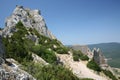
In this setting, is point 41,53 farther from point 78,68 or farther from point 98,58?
point 98,58

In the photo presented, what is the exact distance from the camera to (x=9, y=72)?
10375 millimetres

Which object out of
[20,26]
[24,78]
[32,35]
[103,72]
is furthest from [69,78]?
[20,26]

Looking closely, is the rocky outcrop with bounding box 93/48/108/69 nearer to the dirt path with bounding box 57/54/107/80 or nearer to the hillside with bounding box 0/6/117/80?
the hillside with bounding box 0/6/117/80

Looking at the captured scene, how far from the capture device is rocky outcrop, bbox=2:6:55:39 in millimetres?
51684

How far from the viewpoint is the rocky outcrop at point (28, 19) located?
5168 centimetres

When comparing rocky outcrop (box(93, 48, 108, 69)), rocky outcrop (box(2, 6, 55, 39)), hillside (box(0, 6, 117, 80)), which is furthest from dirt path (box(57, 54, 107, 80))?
rocky outcrop (box(2, 6, 55, 39))

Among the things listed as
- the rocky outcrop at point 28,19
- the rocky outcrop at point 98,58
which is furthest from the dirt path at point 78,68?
the rocky outcrop at point 28,19

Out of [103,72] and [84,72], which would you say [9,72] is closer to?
[84,72]

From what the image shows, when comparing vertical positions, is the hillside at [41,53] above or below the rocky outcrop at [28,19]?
below

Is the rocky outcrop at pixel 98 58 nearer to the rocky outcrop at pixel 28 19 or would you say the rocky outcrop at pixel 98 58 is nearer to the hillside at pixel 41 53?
the hillside at pixel 41 53

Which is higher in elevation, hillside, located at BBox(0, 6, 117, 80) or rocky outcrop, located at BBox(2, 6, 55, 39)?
rocky outcrop, located at BBox(2, 6, 55, 39)

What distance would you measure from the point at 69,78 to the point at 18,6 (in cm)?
4053

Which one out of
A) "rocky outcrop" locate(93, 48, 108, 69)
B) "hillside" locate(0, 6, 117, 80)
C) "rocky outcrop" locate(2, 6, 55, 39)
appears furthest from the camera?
"rocky outcrop" locate(2, 6, 55, 39)

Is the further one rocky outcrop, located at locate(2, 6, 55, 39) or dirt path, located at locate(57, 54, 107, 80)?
rocky outcrop, located at locate(2, 6, 55, 39)
